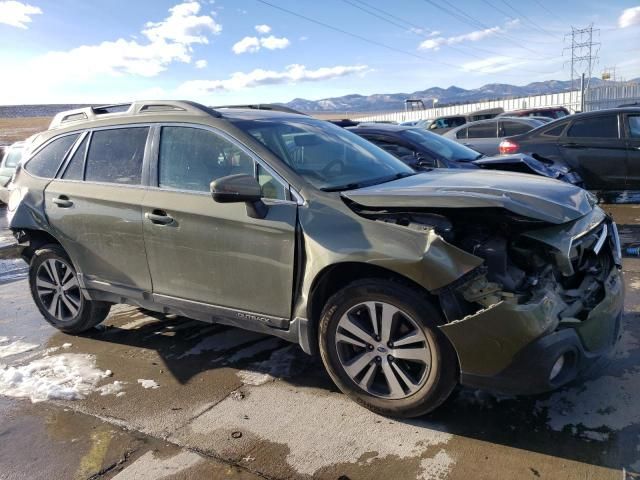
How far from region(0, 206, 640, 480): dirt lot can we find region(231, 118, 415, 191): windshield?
137 centimetres

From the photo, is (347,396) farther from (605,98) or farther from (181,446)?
(605,98)

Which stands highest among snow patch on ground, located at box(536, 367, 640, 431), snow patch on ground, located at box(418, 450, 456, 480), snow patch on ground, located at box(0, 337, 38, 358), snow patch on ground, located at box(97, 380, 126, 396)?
snow patch on ground, located at box(536, 367, 640, 431)

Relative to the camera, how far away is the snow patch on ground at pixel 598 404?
289 centimetres

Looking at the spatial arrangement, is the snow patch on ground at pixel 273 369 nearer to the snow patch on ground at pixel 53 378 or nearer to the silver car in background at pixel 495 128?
the snow patch on ground at pixel 53 378

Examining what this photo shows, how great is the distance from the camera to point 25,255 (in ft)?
16.2

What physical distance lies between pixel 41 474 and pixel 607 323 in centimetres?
314

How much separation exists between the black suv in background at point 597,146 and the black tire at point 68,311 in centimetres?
646

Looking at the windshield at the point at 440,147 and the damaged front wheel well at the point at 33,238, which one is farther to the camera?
the windshield at the point at 440,147

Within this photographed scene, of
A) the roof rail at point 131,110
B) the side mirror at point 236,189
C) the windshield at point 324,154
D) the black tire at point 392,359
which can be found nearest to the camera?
the black tire at point 392,359

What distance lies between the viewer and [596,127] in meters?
8.56

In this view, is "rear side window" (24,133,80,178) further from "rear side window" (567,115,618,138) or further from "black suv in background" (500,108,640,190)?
"rear side window" (567,115,618,138)

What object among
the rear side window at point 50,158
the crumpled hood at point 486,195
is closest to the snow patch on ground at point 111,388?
the rear side window at point 50,158

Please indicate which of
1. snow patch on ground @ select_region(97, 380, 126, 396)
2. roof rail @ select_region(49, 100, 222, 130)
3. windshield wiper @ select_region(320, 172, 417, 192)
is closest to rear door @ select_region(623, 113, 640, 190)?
windshield wiper @ select_region(320, 172, 417, 192)

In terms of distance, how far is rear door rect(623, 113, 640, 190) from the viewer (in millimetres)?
8141
